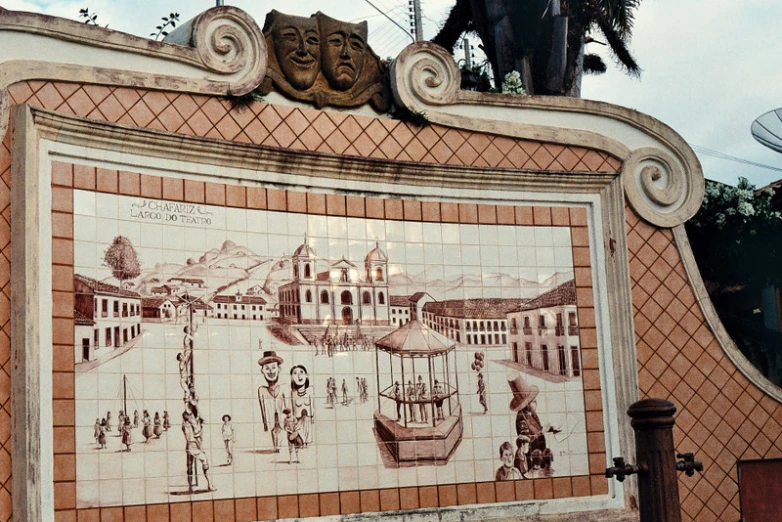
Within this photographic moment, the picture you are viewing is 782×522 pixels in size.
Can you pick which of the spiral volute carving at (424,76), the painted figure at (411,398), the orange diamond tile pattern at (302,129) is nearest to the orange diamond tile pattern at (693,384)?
the orange diamond tile pattern at (302,129)

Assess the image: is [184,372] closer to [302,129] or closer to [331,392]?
[331,392]

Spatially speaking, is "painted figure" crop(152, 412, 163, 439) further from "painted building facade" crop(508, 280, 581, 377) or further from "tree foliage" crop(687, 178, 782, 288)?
"tree foliage" crop(687, 178, 782, 288)

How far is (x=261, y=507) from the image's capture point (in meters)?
10.6

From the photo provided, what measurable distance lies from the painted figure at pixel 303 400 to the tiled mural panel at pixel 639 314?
2.14 feet

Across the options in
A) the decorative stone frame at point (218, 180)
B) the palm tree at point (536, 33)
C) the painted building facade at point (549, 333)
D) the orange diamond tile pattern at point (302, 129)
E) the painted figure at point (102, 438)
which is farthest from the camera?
the palm tree at point (536, 33)

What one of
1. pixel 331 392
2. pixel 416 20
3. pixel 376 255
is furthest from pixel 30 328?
pixel 416 20

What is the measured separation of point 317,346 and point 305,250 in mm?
935

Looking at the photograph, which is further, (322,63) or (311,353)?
(322,63)

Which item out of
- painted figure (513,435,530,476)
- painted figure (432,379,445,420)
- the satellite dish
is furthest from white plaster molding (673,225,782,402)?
the satellite dish

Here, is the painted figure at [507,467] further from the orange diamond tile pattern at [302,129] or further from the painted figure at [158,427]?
the painted figure at [158,427]

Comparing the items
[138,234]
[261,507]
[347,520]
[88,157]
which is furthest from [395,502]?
[88,157]

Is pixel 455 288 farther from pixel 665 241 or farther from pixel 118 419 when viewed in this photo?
pixel 118 419

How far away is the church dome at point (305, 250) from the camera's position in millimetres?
11320

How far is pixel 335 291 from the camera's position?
1147 centimetres
